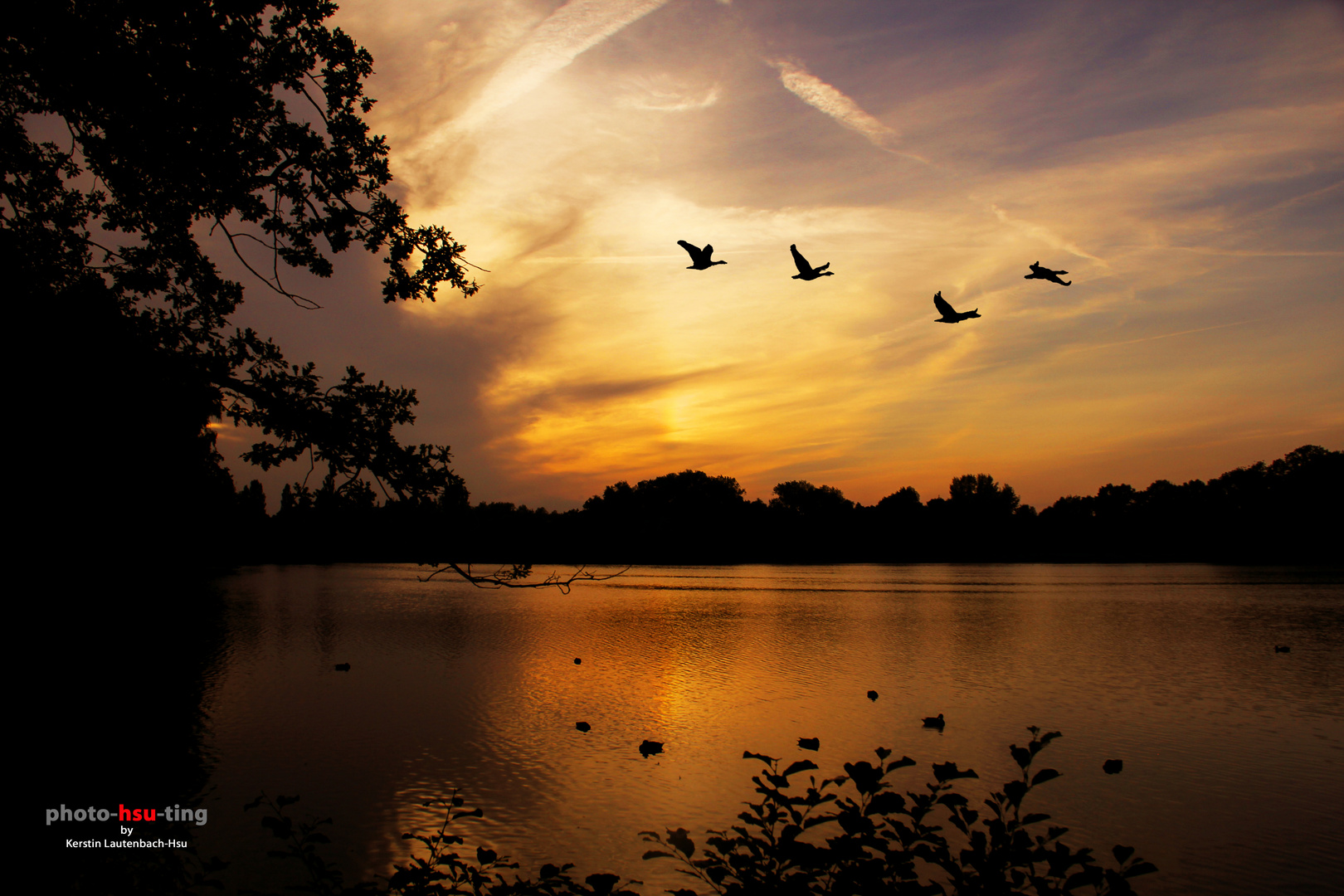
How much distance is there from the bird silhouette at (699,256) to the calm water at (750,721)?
8.86 metres

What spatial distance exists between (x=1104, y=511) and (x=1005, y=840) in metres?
169

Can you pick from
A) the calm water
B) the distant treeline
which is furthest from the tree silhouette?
the distant treeline

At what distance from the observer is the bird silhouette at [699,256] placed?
33.1ft

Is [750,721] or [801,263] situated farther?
[750,721]

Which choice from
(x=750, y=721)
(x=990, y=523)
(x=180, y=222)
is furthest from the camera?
(x=990, y=523)

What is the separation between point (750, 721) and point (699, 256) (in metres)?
14.1

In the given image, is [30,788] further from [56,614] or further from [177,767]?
[177,767]

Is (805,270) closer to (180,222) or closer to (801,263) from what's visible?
(801,263)

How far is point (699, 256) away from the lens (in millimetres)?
10266

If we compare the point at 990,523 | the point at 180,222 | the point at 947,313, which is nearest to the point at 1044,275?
the point at 947,313

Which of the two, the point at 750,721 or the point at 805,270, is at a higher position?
the point at 805,270

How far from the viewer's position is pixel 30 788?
545cm

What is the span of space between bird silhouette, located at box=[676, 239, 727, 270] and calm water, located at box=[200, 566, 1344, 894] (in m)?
8.86

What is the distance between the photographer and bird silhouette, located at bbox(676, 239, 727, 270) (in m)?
10.1
